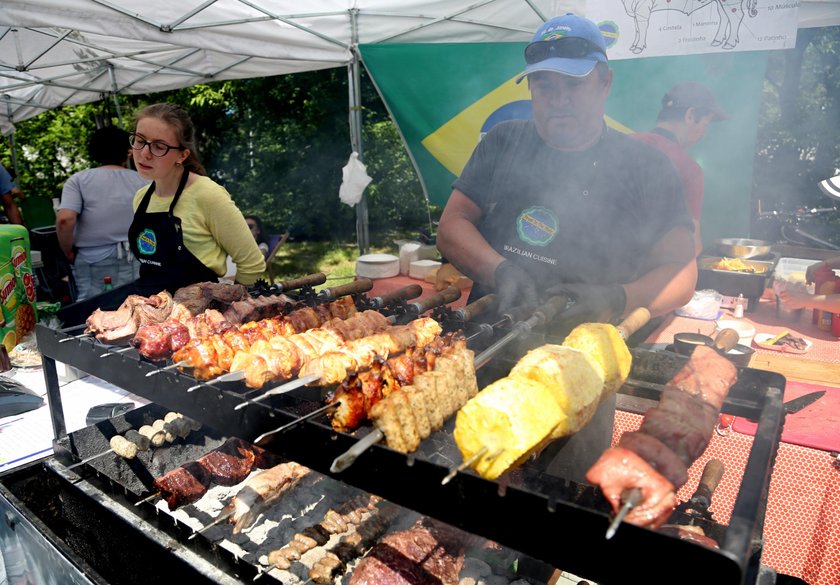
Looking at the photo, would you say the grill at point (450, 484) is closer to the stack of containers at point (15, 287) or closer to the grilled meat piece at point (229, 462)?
the grilled meat piece at point (229, 462)

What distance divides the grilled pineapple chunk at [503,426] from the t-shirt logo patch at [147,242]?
3.44 m

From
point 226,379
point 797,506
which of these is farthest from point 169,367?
point 797,506

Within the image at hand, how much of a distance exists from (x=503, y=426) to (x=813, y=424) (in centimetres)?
242

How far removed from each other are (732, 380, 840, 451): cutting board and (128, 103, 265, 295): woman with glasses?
3843mm

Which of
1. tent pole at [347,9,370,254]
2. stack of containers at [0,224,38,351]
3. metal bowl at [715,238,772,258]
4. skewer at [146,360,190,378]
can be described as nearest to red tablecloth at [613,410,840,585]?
skewer at [146,360,190,378]

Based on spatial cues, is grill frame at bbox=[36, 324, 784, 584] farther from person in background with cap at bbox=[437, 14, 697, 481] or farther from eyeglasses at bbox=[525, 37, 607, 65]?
eyeglasses at bbox=[525, 37, 607, 65]

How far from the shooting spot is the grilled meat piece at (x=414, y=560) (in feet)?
7.55

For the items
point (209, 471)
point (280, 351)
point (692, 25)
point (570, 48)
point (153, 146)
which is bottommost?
point (209, 471)

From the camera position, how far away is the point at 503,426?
1.53 meters

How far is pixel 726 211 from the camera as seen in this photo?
262 inches

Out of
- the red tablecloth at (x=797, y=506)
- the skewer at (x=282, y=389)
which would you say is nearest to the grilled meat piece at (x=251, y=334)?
the skewer at (x=282, y=389)

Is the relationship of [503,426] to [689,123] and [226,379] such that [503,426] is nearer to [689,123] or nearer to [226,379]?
[226,379]

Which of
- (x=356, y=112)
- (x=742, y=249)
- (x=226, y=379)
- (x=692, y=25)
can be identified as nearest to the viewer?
(x=226, y=379)

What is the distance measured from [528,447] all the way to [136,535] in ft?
6.28
